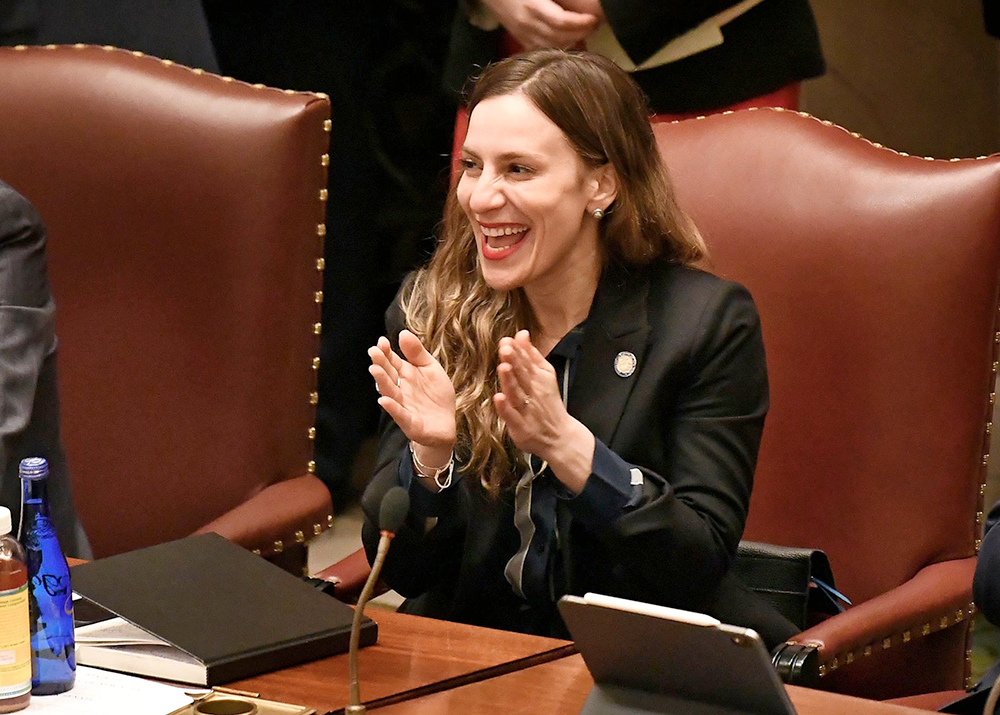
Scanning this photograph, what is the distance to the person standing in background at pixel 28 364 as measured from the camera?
6.79 ft

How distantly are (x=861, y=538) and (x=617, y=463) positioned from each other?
461mm

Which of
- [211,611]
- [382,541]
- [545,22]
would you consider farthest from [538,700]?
[545,22]

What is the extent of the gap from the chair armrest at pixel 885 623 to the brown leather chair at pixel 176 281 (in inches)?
30.5

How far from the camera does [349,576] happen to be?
2.07 meters

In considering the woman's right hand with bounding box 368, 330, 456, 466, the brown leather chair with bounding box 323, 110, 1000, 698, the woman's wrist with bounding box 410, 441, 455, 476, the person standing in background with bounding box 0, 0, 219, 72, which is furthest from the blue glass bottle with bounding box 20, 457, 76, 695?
the person standing in background with bounding box 0, 0, 219, 72

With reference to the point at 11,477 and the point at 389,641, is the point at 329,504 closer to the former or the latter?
the point at 11,477

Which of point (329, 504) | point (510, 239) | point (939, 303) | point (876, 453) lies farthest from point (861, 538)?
point (329, 504)

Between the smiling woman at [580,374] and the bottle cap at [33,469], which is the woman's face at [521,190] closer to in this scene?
the smiling woman at [580,374]

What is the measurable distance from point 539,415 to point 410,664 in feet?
1.15

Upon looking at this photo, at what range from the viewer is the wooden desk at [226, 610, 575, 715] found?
1449 millimetres

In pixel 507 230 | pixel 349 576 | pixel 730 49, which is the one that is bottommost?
pixel 349 576

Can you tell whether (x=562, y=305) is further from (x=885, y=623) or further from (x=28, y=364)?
(x=28, y=364)

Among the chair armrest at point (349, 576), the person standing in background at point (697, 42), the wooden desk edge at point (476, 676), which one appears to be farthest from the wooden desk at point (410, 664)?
the person standing in background at point (697, 42)

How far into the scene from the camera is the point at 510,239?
202cm
